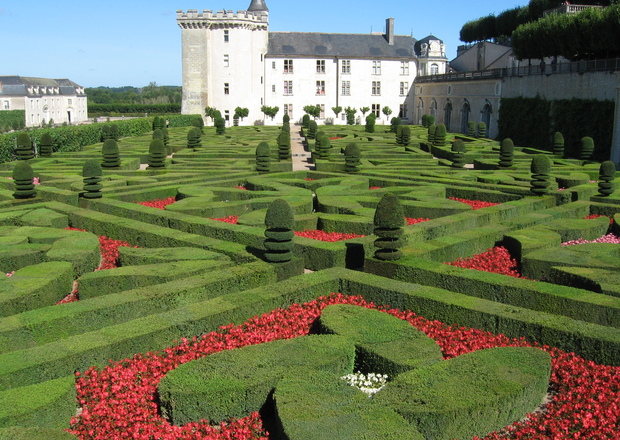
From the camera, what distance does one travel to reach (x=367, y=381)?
297 inches

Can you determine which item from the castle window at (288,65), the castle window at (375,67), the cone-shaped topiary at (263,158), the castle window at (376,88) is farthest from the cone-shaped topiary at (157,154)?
the castle window at (375,67)

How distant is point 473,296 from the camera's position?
974 cm

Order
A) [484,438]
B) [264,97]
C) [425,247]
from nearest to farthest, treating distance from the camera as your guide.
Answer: [484,438]
[425,247]
[264,97]

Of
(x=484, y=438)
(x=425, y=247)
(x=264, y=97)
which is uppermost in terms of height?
(x=264, y=97)

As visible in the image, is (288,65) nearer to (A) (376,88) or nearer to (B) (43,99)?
(A) (376,88)

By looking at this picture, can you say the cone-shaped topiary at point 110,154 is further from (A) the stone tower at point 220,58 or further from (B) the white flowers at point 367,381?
(A) the stone tower at point 220,58

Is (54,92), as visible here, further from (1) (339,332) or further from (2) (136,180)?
(1) (339,332)

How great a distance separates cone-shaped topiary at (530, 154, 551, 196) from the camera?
16.7 meters

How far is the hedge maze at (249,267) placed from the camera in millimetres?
7777

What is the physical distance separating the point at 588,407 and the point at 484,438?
4.13 ft

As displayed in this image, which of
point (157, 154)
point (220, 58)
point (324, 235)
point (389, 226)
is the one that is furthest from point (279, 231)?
point (220, 58)

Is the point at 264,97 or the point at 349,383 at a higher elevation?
the point at 264,97

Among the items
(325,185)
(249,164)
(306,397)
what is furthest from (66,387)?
(249,164)

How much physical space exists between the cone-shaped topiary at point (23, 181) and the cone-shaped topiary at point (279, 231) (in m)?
9.24
